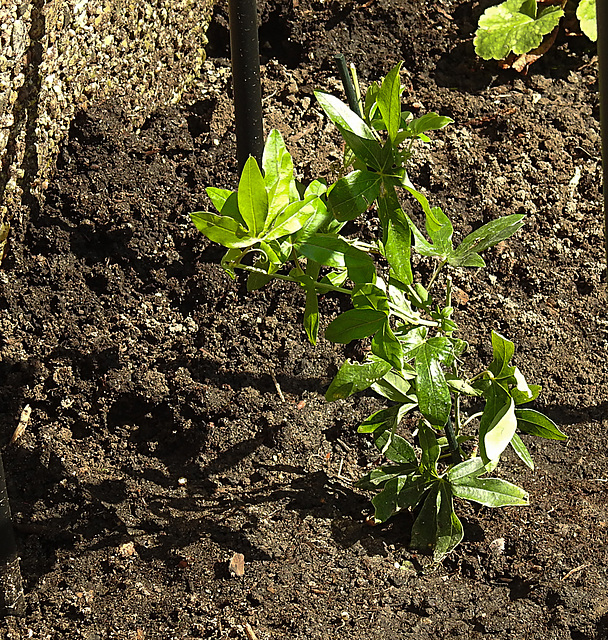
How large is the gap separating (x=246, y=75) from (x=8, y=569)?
41.6 inches

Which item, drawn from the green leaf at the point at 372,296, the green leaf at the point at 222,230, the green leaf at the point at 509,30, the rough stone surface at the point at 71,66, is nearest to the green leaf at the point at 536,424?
the green leaf at the point at 372,296

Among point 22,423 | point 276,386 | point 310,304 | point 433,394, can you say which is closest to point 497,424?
Result: point 433,394

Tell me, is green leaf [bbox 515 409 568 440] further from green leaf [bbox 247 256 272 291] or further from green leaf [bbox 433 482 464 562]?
green leaf [bbox 247 256 272 291]

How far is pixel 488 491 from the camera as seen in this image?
1.33 meters

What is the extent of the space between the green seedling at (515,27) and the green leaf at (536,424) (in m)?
1.35

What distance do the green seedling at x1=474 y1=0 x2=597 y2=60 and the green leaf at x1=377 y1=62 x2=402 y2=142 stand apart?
4.41ft

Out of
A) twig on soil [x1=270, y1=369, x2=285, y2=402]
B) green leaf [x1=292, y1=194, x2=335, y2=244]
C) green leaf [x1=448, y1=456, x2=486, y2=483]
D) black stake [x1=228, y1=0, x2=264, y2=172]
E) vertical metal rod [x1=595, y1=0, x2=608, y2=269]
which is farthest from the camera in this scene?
twig on soil [x1=270, y1=369, x2=285, y2=402]

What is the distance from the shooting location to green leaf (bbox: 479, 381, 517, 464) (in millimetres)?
1059

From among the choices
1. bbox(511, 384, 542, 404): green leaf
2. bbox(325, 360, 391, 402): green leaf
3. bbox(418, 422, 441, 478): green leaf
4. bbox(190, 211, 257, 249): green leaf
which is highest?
bbox(190, 211, 257, 249): green leaf

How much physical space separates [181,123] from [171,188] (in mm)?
228

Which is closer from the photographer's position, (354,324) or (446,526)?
(354,324)

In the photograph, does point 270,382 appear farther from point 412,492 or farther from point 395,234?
point 395,234

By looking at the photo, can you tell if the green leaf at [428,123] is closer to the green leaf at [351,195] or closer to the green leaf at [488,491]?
the green leaf at [351,195]

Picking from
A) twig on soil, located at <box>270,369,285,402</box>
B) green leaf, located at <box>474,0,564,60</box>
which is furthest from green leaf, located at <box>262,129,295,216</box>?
green leaf, located at <box>474,0,564,60</box>
